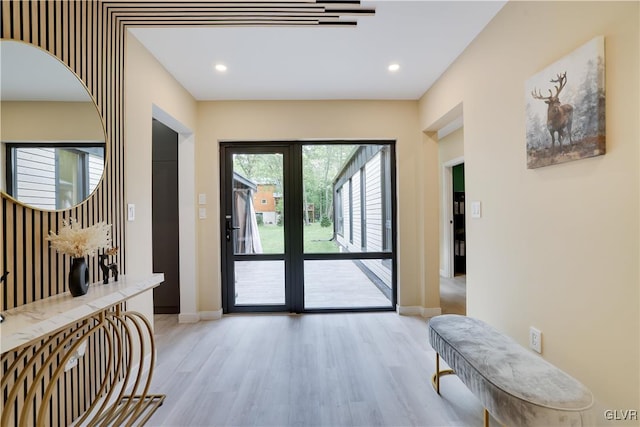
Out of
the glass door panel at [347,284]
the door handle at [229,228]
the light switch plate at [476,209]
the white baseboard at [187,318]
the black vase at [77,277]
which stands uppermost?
the light switch plate at [476,209]

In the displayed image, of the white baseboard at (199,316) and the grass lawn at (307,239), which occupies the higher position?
the grass lawn at (307,239)

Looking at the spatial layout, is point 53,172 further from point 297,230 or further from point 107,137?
point 297,230

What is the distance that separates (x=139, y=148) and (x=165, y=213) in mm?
1424

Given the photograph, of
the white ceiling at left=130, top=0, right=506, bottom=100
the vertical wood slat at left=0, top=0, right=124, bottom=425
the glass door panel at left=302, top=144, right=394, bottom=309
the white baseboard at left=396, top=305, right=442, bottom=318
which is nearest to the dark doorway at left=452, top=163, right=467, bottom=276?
the white baseboard at left=396, top=305, right=442, bottom=318

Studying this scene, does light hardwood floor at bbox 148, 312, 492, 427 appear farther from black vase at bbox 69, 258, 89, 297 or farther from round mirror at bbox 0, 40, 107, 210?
round mirror at bbox 0, 40, 107, 210

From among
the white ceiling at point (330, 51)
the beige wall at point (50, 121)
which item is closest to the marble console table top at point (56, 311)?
the beige wall at point (50, 121)

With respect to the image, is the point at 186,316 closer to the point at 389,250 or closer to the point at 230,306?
the point at 230,306

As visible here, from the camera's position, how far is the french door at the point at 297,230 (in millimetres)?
3434

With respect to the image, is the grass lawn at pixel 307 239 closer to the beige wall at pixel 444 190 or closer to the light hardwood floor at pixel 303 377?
the light hardwood floor at pixel 303 377

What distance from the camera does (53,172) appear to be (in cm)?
144

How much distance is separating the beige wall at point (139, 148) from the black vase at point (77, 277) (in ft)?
2.08

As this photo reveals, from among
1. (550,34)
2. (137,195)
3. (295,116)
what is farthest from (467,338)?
(295,116)

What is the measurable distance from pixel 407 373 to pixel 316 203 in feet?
6.73

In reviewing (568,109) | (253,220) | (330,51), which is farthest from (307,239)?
(568,109)
